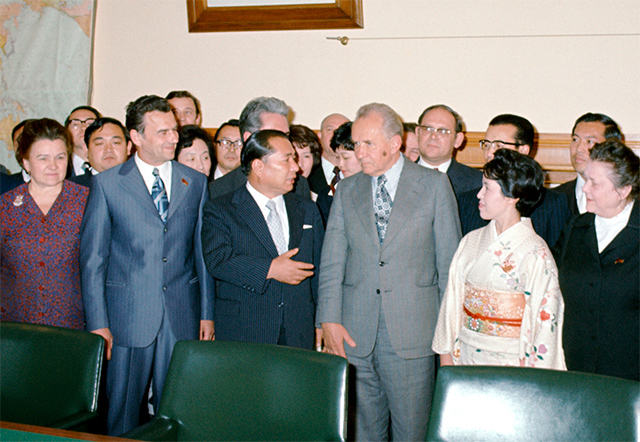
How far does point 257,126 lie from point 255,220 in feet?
2.58

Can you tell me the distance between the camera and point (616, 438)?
52.7 inches

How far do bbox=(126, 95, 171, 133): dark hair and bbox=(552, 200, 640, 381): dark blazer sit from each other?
6.07ft

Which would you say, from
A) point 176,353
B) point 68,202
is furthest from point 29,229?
point 176,353

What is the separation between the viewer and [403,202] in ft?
7.84

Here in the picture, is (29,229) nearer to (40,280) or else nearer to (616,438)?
(40,280)

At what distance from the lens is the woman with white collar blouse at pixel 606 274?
6.82 feet

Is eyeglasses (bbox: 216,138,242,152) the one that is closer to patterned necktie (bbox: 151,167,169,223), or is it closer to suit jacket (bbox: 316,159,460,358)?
patterned necktie (bbox: 151,167,169,223)

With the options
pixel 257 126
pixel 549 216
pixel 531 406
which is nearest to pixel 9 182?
pixel 257 126

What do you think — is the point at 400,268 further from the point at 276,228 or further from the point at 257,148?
the point at 257,148

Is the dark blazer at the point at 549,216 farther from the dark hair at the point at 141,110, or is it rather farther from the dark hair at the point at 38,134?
the dark hair at the point at 38,134

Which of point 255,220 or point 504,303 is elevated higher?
point 255,220

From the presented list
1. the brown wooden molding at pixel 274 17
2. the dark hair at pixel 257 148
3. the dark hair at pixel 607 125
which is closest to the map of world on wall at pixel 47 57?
the brown wooden molding at pixel 274 17

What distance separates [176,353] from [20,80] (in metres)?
4.21

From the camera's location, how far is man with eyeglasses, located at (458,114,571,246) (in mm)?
2574
